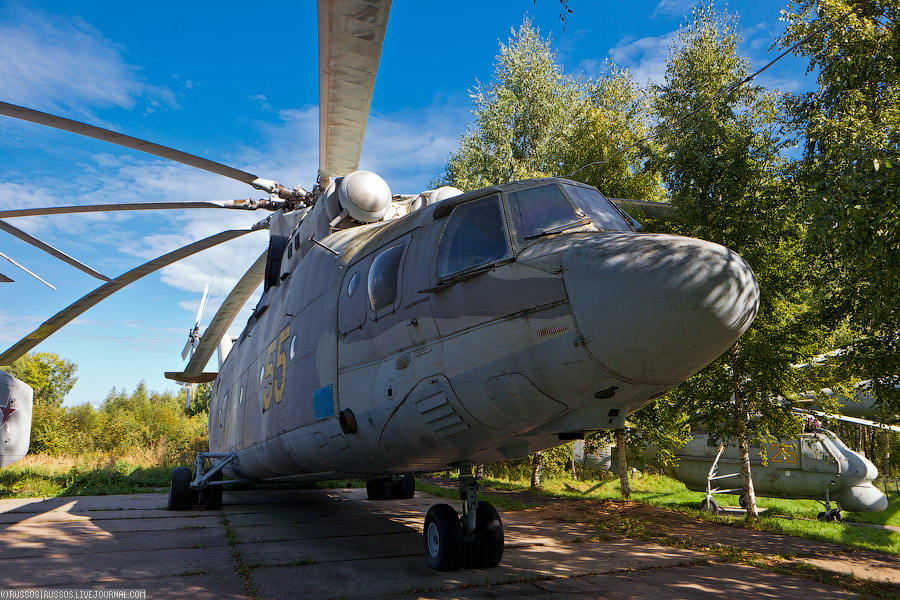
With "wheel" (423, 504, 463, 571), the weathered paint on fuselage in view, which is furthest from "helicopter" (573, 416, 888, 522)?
the weathered paint on fuselage

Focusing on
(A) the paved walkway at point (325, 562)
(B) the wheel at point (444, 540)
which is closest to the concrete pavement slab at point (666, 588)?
(A) the paved walkway at point (325, 562)

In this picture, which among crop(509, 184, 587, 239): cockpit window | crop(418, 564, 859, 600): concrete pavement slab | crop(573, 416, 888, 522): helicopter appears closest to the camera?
crop(509, 184, 587, 239): cockpit window

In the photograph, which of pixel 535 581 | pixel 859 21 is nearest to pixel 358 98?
pixel 535 581

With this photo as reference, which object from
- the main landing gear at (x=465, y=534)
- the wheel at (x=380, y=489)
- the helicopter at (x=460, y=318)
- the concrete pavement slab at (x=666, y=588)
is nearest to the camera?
the helicopter at (x=460, y=318)

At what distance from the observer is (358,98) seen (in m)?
5.28

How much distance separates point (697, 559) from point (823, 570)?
1193mm

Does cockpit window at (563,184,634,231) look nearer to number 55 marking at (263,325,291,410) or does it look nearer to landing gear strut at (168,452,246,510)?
number 55 marking at (263,325,291,410)

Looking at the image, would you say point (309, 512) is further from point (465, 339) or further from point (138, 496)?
point (465, 339)

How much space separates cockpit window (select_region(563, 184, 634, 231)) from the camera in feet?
14.0

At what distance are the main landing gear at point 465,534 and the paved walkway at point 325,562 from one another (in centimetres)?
16

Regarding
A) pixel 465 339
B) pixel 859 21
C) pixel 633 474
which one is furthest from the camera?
pixel 633 474

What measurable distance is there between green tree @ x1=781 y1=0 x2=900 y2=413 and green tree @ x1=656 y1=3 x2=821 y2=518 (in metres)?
0.64

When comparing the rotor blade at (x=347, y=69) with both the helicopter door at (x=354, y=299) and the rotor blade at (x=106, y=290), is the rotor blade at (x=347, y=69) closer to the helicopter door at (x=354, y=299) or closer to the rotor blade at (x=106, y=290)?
the helicopter door at (x=354, y=299)

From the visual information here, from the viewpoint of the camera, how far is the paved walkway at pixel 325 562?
4641 millimetres
